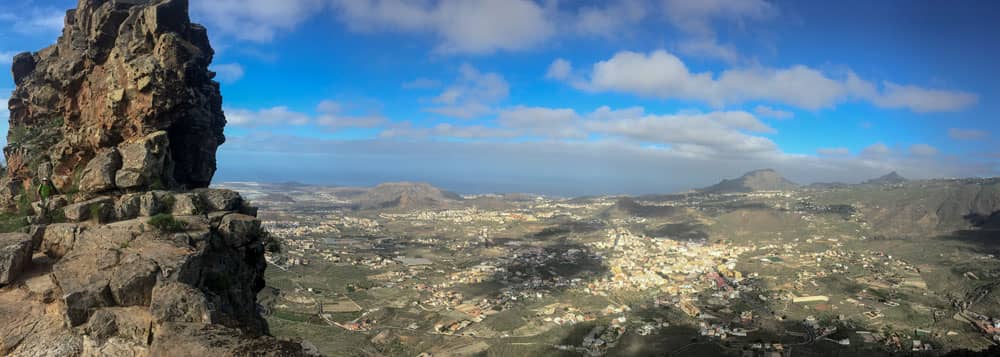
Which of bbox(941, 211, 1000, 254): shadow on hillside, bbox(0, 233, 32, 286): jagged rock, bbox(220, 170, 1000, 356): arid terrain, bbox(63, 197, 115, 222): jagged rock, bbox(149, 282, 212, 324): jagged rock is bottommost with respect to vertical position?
bbox(220, 170, 1000, 356): arid terrain

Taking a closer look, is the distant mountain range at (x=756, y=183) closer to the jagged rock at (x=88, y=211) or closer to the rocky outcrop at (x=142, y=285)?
the rocky outcrop at (x=142, y=285)

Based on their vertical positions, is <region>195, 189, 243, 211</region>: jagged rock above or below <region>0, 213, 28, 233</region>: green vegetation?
above

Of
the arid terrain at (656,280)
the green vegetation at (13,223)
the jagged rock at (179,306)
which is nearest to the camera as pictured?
the jagged rock at (179,306)

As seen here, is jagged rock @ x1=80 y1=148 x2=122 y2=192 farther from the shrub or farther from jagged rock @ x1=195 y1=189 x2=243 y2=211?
the shrub

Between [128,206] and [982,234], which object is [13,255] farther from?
[982,234]

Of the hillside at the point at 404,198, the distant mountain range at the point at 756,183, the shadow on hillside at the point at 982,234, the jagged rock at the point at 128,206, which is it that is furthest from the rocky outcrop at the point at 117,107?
the distant mountain range at the point at 756,183

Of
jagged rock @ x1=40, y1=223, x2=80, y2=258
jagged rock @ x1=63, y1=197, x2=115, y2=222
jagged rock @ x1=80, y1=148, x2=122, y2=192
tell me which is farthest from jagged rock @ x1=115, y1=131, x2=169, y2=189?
jagged rock @ x1=40, y1=223, x2=80, y2=258

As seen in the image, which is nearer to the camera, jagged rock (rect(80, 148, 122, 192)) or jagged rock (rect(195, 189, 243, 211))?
jagged rock (rect(80, 148, 122, 192))

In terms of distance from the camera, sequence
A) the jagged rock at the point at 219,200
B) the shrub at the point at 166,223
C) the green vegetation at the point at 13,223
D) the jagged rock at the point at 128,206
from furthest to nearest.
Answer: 1. the jagged rock at the point at 219,200
2. the green vegetation at the point at 13,223
3. the jagged rock at the point at 128,206
4. the shrub at the point at 166,223
